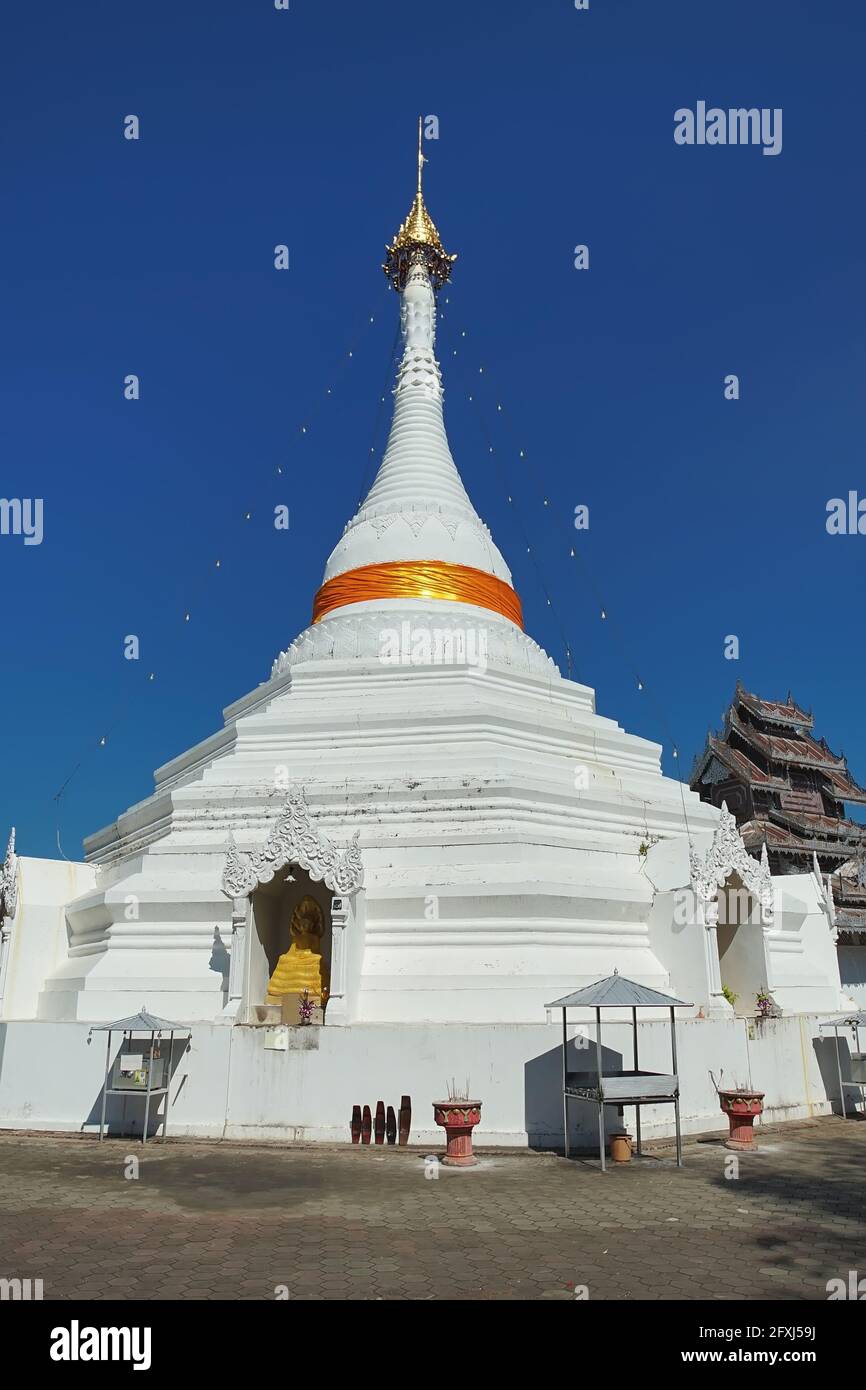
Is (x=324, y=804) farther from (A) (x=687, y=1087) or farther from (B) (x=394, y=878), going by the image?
(A) (x=687, y=1087)

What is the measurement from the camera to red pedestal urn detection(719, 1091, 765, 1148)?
12.1m

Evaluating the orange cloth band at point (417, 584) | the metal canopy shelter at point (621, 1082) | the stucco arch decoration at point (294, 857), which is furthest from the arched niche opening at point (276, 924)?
the orange cloth band at point (417, 584)

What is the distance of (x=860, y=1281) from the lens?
6.96 meters

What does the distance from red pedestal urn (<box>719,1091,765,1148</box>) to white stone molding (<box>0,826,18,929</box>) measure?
42.1ft

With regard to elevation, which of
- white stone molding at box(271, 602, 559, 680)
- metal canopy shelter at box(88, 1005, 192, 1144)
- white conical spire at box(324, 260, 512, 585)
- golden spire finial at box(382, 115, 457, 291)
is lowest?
metal canopy shelter at box(88, 1005, 192, 1144)

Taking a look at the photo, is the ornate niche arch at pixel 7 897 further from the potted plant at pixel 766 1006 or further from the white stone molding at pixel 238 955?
the potted plant at pixel 766 1006

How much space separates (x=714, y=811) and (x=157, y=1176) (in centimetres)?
1331

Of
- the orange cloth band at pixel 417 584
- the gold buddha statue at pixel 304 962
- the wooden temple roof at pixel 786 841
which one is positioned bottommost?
the gold buddha statue at pixel 304 962

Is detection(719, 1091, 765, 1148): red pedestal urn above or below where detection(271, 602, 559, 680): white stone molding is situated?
below

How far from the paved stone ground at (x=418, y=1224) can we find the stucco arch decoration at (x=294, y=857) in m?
3.71

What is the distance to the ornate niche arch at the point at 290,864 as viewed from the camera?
14.1 m

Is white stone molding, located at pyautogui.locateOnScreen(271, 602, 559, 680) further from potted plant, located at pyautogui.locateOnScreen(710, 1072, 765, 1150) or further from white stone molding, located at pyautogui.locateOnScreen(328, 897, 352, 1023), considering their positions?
potted plant, located at pyautogui.locateOnScreen(710, 1072, 765, 1150)

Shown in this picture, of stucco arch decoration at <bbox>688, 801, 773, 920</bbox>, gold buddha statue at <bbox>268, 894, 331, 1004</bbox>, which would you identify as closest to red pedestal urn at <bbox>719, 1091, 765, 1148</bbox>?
stucco arch decoration at <bbox>688, 801, 773, 920</bbox>

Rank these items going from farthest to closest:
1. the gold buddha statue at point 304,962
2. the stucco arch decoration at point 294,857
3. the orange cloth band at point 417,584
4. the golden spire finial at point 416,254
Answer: the golden spire finial at point 416,254, the orange cloth band at point 417,584, the gold buddha statue at point 304,962, the stucco arch decoration at point 294,857
